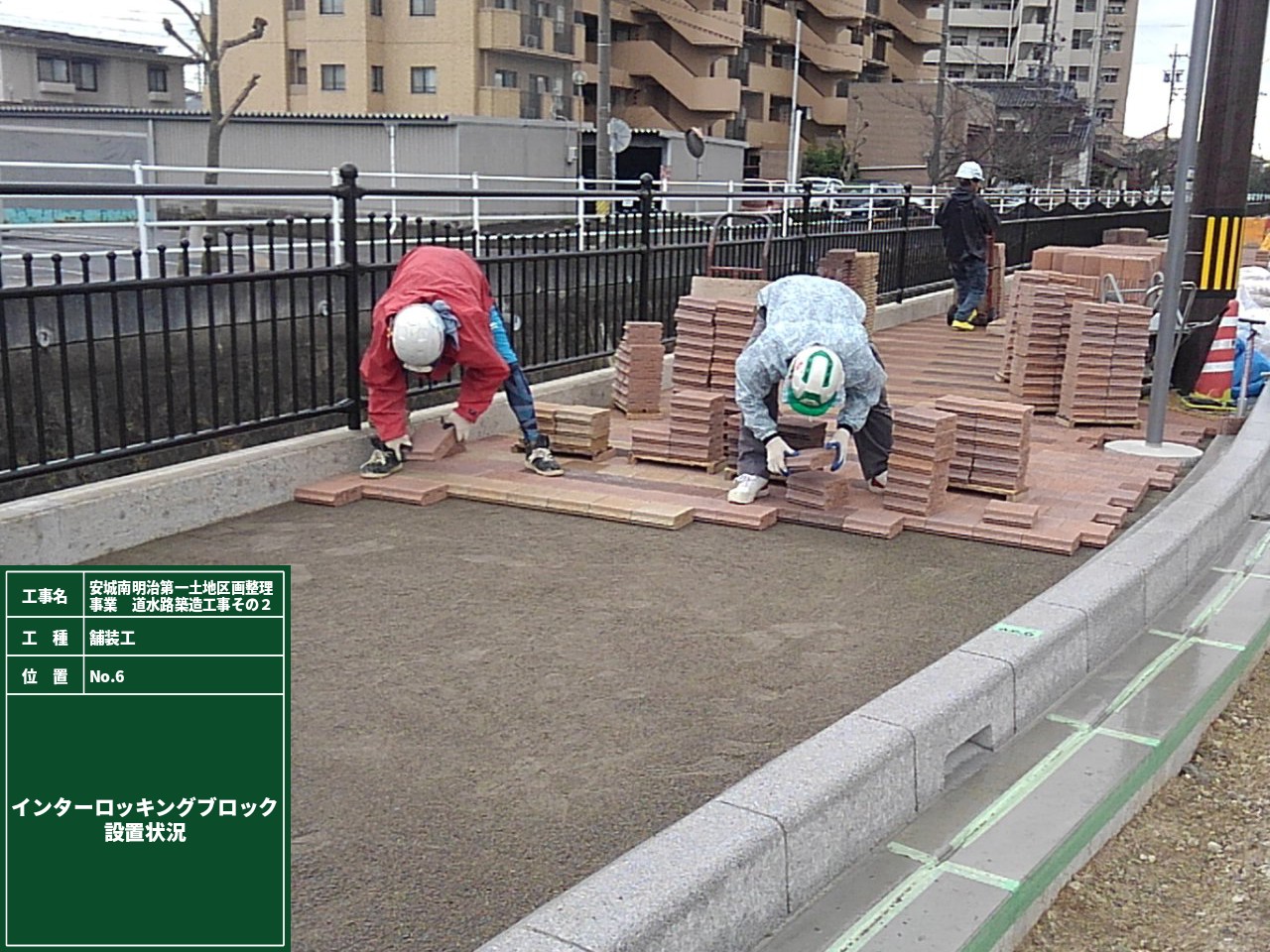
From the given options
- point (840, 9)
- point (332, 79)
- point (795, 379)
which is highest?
point (840, 9)

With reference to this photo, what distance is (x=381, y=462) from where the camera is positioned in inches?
295

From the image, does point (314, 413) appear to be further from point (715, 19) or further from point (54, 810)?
point (715, 19)

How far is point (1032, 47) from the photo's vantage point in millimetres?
89188

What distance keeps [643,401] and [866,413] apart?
2.98 metres

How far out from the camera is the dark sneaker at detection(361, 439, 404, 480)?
7.45 meters

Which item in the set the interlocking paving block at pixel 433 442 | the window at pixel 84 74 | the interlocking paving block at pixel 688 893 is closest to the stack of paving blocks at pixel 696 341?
the interlocking paving block at pixel 433 442

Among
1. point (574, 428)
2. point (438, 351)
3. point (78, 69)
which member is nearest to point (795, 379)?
point (438, 351)

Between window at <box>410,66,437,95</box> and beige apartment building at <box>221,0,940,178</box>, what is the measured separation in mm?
32

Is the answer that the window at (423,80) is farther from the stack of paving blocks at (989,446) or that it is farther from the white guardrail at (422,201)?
the stack of paving blocks at (989,446)

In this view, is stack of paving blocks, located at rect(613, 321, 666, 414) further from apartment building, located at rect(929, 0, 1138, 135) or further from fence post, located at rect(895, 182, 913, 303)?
apartment building, located at rect(929, 0, 1138, 135)

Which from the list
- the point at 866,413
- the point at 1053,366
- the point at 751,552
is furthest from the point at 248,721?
the point at 1053,366

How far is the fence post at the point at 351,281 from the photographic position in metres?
7.33

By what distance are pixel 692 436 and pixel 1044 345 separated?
3822 millimetres

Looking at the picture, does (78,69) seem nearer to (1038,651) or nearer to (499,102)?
(499,102)
